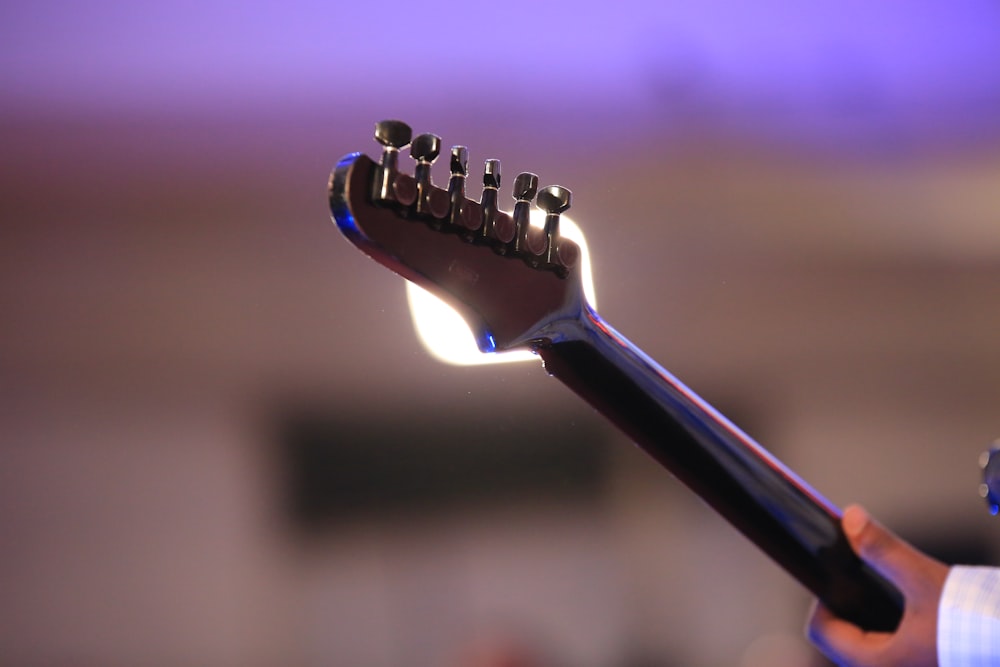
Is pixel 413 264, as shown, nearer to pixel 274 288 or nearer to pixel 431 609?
pixel 274 288

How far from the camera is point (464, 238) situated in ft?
2.25

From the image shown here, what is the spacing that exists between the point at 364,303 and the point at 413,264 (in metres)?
1.33

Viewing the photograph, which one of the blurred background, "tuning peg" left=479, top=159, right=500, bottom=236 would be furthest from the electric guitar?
the blurred background

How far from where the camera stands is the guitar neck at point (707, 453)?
79cm

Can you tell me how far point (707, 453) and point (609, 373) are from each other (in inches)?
5.3

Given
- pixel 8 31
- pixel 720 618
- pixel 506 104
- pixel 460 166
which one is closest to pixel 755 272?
pixel 506 104

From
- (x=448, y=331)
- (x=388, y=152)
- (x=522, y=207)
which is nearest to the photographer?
(x=388, y=152)

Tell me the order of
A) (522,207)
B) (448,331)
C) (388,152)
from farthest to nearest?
(448,331) → (522,207) → (388,152)

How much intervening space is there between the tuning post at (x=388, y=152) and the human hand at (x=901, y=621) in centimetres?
58

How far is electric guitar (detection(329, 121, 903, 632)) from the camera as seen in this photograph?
2.28 feet

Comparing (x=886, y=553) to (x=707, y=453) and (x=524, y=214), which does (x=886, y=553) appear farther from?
(x=524, y=214)

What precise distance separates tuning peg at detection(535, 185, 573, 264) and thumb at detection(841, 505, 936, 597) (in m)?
0.41

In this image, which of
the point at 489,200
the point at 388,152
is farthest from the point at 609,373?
the point at 388,152

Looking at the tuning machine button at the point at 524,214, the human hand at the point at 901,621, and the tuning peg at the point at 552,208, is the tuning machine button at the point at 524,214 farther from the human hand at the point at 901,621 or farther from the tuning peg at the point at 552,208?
the human hand at the point at 901,621
